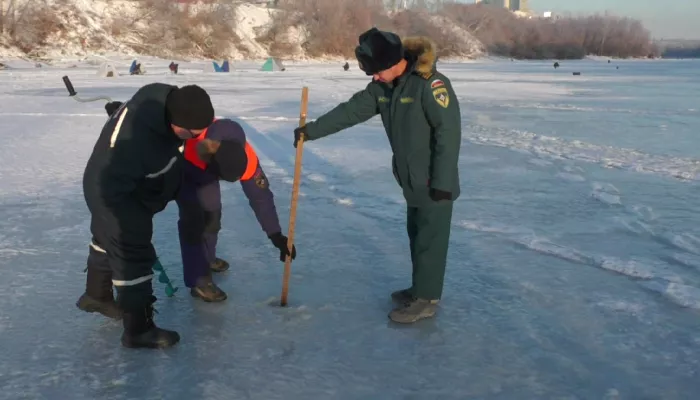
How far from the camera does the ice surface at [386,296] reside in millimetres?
2453

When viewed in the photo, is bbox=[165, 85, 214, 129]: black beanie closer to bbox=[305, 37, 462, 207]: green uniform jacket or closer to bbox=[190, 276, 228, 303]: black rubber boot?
bbox=[305, 37, 462, 207]: green uniform jacket

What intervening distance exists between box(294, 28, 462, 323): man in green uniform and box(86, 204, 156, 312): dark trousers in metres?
1.03

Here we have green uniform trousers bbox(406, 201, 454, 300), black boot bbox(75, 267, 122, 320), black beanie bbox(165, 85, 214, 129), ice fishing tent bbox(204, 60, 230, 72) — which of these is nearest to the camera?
black beanie bbox(165, 85, 214, 129)

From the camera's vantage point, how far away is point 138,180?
2.50 m

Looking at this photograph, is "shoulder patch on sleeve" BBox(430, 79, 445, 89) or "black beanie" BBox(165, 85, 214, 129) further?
"shoulder patch on sleeve" BBox(430, 79, 445, 89)

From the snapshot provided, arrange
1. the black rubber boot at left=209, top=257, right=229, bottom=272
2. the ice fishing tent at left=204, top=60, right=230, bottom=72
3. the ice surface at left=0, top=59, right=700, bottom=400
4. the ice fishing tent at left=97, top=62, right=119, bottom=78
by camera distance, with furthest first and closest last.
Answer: the ice fishing tent at left=204, top=60, right=230, bottom=72
the ice fishing tent at left=97, top=62, right=119, bottom=78
the black rubber boot at left=209, top=257, right=229, bottom=272
the ice surface at left=0, top=59, right=700, bottom=400

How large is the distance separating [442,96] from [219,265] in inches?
68.3

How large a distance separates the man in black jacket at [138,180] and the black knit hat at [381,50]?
0.80 metres

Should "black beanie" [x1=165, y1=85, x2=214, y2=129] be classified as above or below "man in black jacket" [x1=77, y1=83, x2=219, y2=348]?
above

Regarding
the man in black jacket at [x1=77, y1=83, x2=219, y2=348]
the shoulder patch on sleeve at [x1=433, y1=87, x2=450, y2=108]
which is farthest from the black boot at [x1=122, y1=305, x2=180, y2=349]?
the shoulder patch on sleeve at [x1=433, y1=87, x2=450, y2=108]

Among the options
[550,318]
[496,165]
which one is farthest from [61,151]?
[550,318]

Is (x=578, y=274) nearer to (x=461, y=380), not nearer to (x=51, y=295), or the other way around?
(x=461, y=380)

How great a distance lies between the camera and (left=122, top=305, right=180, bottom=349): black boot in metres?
2.67

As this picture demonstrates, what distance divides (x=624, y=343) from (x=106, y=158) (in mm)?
2425
